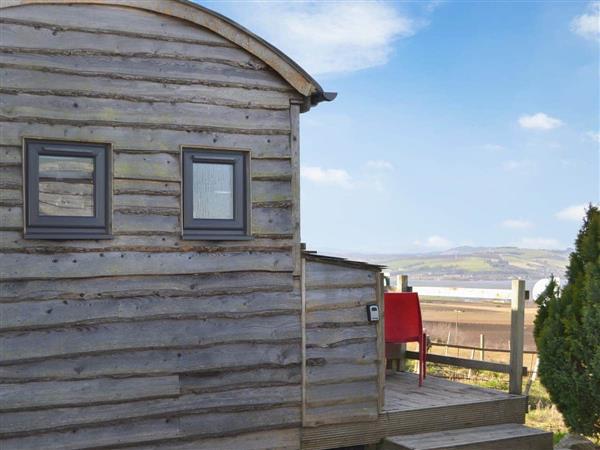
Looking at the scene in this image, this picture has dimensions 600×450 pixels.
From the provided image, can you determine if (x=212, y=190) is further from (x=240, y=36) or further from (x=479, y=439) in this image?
(x=479, y=439)

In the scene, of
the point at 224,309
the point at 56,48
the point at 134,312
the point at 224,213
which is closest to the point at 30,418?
the point at 134,312

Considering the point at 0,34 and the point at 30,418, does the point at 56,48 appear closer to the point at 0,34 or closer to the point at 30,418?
the point at 0,34

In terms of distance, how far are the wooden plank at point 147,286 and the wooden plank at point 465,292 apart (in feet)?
12.1

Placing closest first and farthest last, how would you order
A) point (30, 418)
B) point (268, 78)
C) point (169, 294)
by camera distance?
point (30, 418)
point (169, 294)
point (268, 78)

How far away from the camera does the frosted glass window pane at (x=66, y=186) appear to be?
19.9ft

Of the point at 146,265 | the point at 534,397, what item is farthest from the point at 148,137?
the point at 534,397

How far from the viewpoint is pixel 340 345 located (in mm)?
7203

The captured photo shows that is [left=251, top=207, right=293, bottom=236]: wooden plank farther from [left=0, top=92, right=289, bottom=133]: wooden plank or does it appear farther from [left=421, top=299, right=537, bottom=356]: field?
[left=421, top=299, right=537, bottom=356]: field

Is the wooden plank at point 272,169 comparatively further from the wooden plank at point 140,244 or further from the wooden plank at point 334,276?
the wooden plank at point 334,276

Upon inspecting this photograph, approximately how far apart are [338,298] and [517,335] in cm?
237

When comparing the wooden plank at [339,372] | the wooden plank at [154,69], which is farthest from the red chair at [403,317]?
the wooden plank at [154,69]

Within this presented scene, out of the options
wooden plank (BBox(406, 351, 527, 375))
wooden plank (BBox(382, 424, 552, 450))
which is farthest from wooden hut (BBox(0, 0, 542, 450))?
wooden plank (BBox(406, 351, 527, 375))

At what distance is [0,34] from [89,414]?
305 cm

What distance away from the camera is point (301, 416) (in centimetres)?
699
